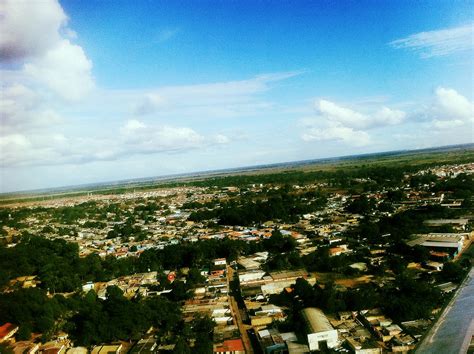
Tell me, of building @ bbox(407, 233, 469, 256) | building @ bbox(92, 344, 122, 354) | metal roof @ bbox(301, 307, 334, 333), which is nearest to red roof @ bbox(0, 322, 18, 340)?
building @ bbox(92, 344, 122, 354)

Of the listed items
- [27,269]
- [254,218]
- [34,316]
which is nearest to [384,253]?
[254,218]

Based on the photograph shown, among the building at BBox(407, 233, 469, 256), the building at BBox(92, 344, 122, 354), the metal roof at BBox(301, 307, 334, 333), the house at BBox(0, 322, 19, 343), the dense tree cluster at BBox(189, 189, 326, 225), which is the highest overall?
the dense tree cluster at BBox(189, 189, 326, 225)

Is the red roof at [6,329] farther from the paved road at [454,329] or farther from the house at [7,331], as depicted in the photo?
the paved road at [454,329]

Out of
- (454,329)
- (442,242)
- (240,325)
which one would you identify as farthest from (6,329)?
(442,242)

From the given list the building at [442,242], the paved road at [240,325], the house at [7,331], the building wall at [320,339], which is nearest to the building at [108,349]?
the house at [7,331]

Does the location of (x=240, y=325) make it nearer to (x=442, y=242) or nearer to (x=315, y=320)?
(x=315, y=320)

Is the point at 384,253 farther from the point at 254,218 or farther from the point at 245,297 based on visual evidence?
the point at 254,218

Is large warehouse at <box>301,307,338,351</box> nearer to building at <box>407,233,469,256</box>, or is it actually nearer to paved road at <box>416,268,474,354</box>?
paved road at <box>416,268,474,354</box>
